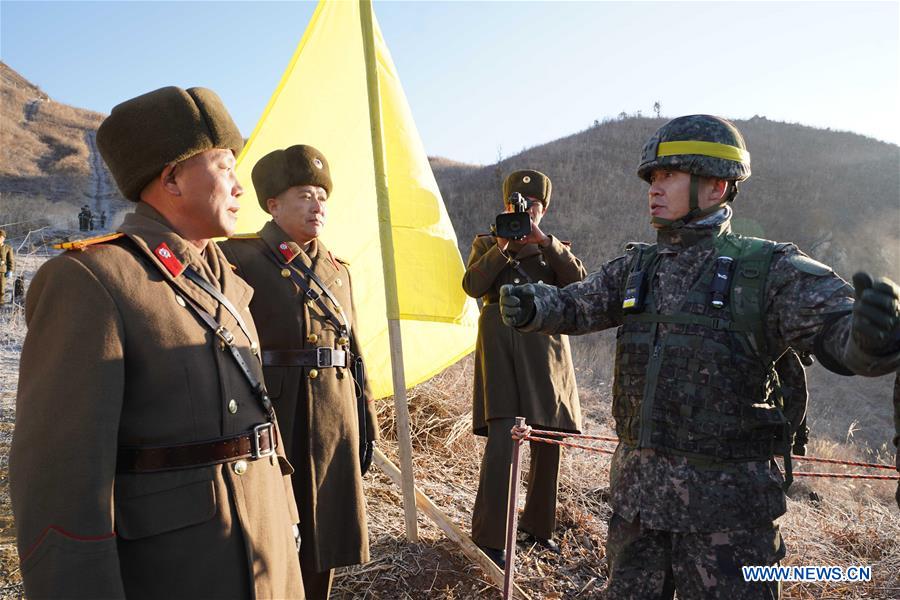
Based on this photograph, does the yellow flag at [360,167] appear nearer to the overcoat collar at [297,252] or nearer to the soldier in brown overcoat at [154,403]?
the overcoat collar at [297,252]

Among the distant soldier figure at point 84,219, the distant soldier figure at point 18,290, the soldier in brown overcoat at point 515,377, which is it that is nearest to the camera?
the soldier in brown overcoat at point 515,377

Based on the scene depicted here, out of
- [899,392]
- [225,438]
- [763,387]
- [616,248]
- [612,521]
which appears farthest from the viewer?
[616,248]

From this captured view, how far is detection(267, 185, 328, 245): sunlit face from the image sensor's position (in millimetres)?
3189

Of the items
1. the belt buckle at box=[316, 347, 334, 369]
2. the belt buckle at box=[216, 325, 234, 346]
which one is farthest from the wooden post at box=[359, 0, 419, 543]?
the belt buckle at box=[216, 325, 234, 346]

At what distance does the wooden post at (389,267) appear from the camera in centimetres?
385

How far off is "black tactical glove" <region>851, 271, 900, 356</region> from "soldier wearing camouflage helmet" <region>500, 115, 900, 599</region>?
0.27 metres

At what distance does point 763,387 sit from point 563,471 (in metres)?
4.23

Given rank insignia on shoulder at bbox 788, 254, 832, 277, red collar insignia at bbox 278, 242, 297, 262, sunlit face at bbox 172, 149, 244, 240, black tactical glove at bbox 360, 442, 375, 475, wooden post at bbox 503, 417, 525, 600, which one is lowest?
wooden post at bbox 503, 417, 525, 600

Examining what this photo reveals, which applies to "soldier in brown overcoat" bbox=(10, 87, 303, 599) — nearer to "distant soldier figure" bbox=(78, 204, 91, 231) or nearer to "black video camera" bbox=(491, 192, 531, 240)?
"black video camera" bbox=(491, 192, 531, 240)

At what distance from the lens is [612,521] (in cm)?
259

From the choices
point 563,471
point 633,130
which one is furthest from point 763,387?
point 633,130

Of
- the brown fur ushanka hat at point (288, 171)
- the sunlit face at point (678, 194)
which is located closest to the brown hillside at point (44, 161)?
the brown fur ushanka hat at point (288, 171)

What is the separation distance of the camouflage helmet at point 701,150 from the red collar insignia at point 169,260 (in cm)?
174

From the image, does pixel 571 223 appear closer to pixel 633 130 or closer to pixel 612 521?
pixel 633 130
